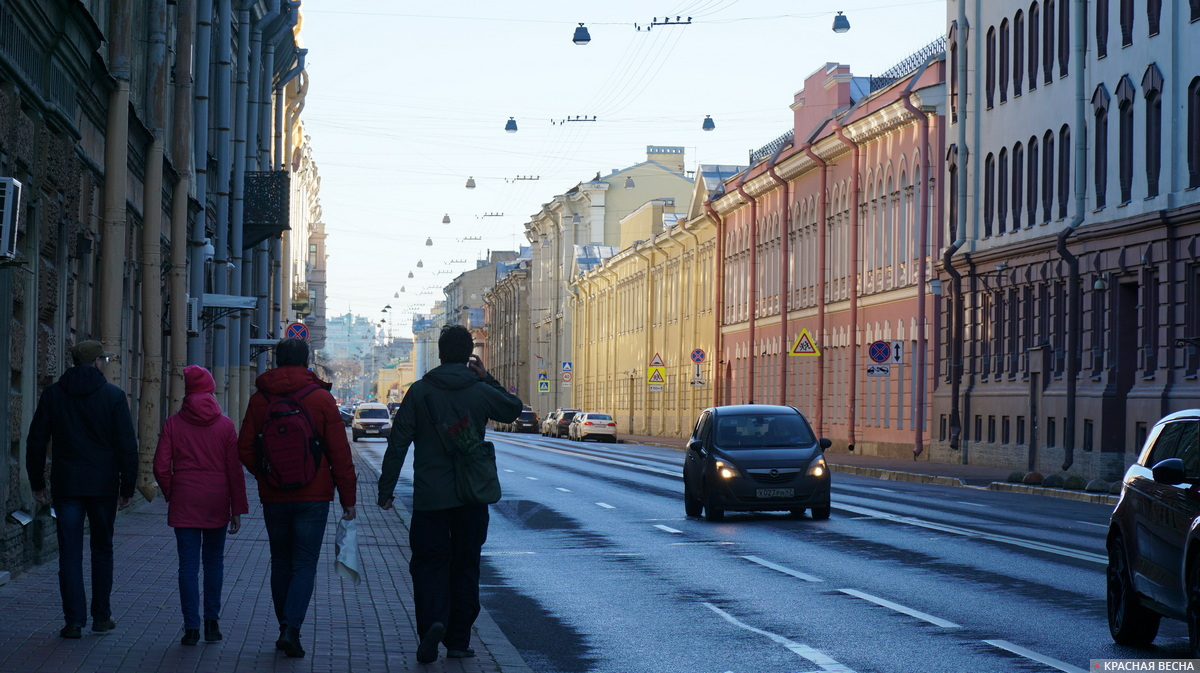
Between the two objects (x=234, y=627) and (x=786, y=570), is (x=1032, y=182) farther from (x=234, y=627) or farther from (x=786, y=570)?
(x=234, y=627)

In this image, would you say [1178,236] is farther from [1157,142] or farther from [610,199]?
[610,199]

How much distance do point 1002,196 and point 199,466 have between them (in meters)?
35.9

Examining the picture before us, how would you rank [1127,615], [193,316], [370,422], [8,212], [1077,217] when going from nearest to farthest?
[1127,615] → [8,212] → [193,316] → [1077,217] → [370,422]

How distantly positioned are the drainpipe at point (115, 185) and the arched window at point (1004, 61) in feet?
97.5

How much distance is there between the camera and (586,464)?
44.3 metres

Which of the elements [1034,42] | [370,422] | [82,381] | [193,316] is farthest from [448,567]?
[370,422]

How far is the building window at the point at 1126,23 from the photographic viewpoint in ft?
118

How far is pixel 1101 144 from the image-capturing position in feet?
124

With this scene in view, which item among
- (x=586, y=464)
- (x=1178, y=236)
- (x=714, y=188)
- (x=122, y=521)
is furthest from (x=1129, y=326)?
(x=714, y=188)

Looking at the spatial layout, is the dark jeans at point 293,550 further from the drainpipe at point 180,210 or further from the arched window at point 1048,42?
the arched window at point 1048,42

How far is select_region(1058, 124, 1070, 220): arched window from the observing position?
39531 millimetres

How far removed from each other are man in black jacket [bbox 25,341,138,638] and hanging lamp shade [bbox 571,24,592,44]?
1351 inches

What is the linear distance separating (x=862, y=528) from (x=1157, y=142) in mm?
16875

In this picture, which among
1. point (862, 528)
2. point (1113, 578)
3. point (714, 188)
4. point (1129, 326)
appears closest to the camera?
point (1113, 578)
